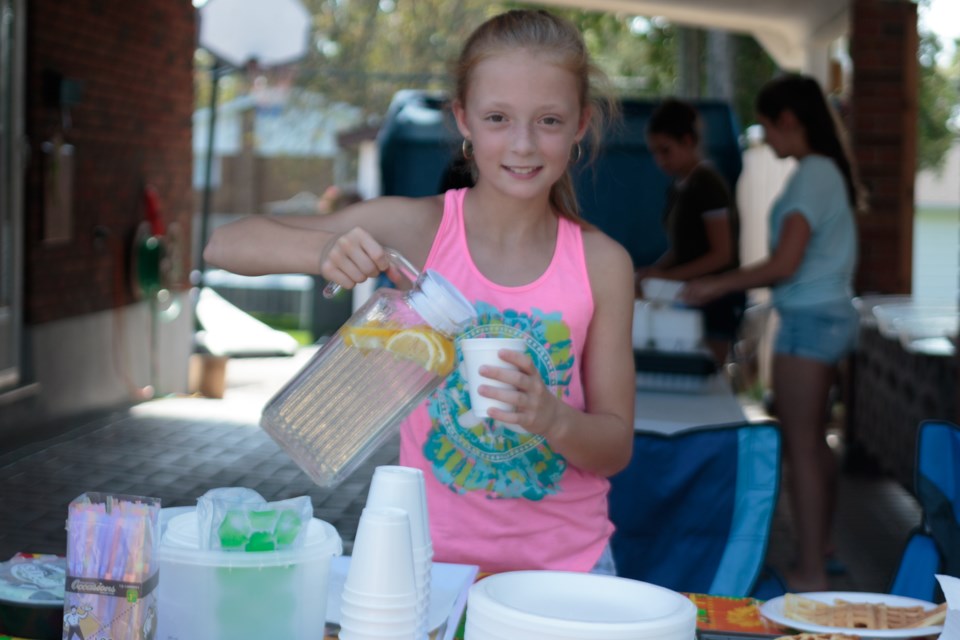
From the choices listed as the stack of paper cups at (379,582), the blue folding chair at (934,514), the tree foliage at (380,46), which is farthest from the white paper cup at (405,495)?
the tree foliage at (380,46)

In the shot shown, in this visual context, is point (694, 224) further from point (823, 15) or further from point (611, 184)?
point (823, 15)

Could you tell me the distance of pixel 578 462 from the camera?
2039 millimetres

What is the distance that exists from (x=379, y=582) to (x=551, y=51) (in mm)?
1134

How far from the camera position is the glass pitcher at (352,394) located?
1.64 metres

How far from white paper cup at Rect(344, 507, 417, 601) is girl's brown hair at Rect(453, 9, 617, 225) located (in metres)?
1.08

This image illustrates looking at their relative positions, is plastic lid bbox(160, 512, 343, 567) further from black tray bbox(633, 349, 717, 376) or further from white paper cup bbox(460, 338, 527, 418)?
black tray bbox(633, 349, 717, 376)

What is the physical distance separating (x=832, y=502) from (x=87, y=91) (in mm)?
6221

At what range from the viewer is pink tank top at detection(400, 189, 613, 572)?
6.85ft

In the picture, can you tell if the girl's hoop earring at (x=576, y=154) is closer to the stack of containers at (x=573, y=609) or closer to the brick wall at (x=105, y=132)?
the stack of containers at (x=573, y=609)

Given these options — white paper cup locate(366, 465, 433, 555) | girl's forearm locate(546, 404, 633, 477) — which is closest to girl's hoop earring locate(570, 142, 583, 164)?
girl's forearm locate(546, 404, 633, 477)

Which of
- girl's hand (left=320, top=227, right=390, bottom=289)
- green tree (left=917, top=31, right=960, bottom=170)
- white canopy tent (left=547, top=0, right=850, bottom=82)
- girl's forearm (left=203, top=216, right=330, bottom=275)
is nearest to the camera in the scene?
girl's hand (left=320, top=227, right=390, bottom=289)

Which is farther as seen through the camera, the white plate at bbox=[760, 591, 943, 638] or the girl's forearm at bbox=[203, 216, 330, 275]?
the girl's forearm at bbox=[203, 216, 330, 275]

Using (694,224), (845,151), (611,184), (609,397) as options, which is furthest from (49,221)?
(609,397)

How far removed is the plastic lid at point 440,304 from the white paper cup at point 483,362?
0.04m
